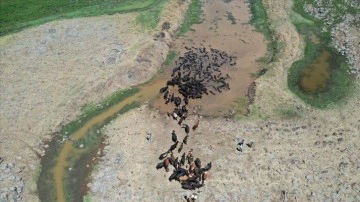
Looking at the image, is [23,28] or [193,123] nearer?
[193,123]

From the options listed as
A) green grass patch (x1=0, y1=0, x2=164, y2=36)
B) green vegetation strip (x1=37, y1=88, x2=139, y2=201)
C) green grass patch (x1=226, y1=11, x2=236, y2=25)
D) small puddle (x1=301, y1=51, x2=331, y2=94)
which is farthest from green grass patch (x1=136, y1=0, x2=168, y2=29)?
small puddle (x1=301, y1=51, x2=331, y2=94)

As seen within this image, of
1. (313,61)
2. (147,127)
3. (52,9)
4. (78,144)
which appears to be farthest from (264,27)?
(78,144)

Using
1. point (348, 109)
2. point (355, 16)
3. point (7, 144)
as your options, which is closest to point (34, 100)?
point (7, 144)

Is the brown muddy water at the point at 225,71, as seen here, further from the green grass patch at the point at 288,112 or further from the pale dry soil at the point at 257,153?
the green grass patch at the point at 288,112

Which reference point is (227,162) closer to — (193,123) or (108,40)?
(193,123)

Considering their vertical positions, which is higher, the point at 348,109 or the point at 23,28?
the point at 23,28

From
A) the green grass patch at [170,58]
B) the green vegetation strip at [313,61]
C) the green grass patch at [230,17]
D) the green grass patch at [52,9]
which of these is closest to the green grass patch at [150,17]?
the green grass patch at [52,9]

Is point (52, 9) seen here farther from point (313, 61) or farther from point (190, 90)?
point (313, 61)
